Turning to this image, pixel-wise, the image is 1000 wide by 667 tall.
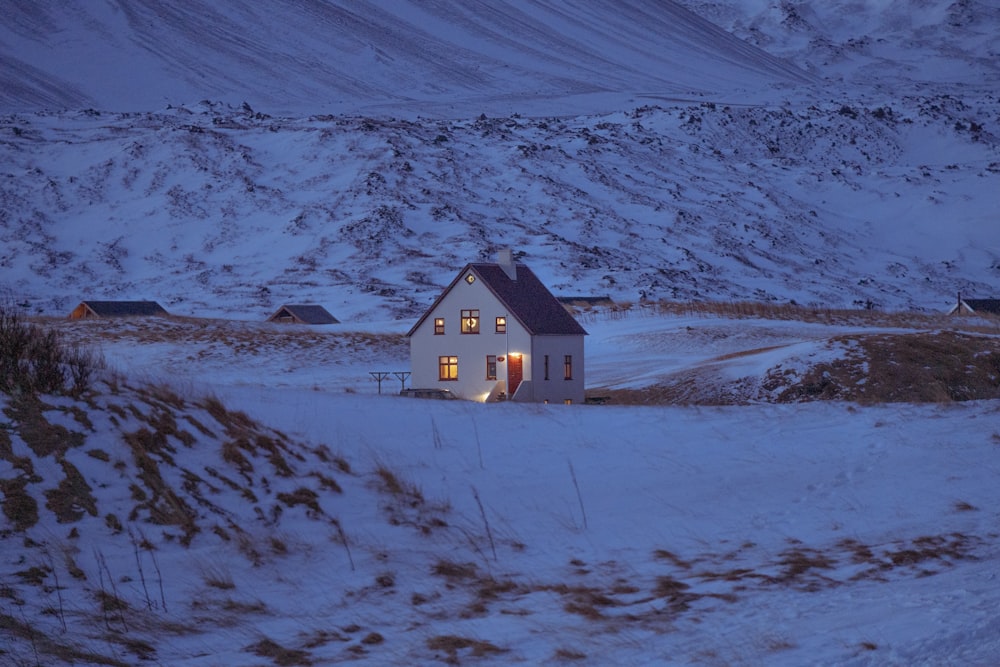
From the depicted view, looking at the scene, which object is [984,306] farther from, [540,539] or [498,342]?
[540,539]

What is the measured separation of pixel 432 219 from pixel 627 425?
4606 inches

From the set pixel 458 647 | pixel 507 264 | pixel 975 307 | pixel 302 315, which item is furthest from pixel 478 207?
pixel 458 647

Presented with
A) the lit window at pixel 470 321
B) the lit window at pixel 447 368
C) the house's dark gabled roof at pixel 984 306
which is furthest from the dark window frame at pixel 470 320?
the house's dark gabled roof at pixel 984 306

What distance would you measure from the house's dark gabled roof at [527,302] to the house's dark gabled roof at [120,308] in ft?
153

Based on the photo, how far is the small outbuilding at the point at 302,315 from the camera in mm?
81375

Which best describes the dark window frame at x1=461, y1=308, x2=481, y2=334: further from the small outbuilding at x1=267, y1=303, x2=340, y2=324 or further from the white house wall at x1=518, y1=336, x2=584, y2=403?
the small outbuilding at x1=267, y1=303, x2=340, y2=324

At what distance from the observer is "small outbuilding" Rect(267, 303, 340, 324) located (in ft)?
267

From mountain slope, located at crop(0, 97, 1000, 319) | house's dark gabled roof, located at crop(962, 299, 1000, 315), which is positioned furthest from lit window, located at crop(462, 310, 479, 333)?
house's dark gabled roof, located at crop(962, 299, 1000, 315)

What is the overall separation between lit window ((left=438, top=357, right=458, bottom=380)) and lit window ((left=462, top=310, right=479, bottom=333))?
111 cm

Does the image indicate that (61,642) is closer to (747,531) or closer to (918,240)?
(747,531)

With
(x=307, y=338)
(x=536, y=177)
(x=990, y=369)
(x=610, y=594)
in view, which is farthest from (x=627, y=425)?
(x=536, y=177)

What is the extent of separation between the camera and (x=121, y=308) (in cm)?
8356

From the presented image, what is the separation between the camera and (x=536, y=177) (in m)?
155

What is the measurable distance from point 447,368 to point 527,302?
3.51 metres
